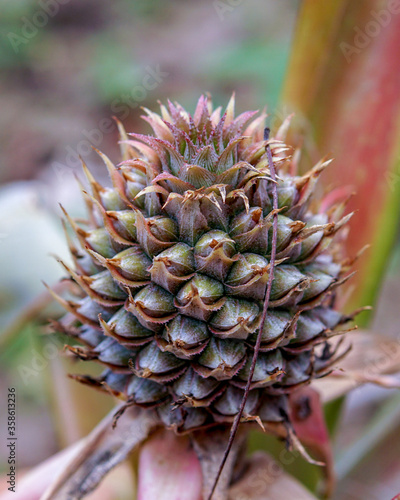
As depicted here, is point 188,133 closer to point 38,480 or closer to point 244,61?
point 38,480

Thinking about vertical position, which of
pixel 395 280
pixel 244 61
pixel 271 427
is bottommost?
pixel 271 427

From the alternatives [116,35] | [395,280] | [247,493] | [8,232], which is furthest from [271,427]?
[116,35]

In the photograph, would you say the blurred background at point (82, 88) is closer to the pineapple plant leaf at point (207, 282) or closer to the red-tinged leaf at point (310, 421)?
the red-tinged leaf at point (310, 421)

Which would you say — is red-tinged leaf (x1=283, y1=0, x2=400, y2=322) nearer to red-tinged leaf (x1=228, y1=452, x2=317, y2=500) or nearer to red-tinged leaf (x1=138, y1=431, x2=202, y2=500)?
red-tinged leaf (x1=228, y1=452, x2=317, y2=500)

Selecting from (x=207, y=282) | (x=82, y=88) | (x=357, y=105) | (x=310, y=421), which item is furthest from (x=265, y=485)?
(x=82, y=88)

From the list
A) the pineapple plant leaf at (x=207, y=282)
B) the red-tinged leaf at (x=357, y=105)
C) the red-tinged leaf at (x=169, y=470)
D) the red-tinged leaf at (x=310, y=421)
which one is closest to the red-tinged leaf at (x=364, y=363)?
the red-tinged leaf at (x=310, y=421)

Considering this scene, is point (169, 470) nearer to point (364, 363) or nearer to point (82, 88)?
point (364, 363)

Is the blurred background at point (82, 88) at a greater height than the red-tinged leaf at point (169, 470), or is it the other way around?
the blurred background at point (82, 88)
